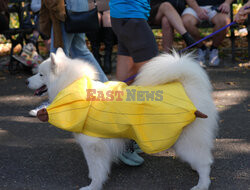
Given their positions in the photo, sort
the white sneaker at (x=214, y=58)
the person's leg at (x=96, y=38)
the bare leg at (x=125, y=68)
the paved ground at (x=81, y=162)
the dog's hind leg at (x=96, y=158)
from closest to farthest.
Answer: the dog's hind leg at (x=96, y=158), the paved ground at (x=81, y=162), the bare leg at (x=125, y=68), the person's leg at (x=96, y=38), the white sneaker at (x=214, y=58)

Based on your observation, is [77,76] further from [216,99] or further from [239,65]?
[239,65]

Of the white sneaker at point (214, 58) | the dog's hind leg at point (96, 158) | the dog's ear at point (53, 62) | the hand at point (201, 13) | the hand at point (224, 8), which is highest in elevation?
the dog's ear at point (53, 62)

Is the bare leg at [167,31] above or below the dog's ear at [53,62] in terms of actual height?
below

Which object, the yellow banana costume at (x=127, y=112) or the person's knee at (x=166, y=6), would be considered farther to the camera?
the person's knee at (x=166, y=6)

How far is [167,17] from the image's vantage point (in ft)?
20.0

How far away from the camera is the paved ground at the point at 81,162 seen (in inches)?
109

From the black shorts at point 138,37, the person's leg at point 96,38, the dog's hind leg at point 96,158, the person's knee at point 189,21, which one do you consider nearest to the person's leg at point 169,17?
the person's knee at point 189,21

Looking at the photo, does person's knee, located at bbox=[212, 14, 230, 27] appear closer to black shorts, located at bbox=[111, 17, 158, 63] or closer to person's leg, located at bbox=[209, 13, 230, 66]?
person's leg, located at bbox=[209, 13, 230, 66]

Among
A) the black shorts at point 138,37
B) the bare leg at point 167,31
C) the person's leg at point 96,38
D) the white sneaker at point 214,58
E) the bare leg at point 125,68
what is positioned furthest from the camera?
the white sneaker at point 214,58

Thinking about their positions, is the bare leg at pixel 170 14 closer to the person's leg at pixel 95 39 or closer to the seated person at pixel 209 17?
the seated person at pixel 209 17

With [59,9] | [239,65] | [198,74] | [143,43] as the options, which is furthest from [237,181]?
[239,65]

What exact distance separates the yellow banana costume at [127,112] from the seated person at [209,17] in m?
3.78

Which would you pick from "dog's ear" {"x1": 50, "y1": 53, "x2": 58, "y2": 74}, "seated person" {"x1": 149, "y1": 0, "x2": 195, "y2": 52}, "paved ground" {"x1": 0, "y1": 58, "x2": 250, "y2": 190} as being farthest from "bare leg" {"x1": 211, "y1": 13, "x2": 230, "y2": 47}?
"dog's ear" {"x1": 50, "y1": 53, "x2": 58, "y2": 74}

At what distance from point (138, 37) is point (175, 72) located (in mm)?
833
